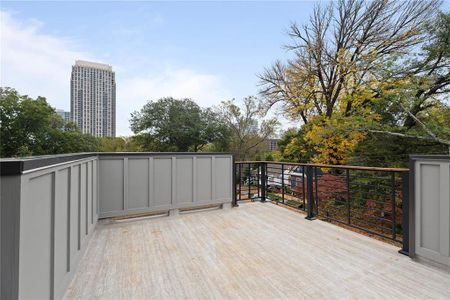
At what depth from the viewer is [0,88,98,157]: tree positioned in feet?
49.3

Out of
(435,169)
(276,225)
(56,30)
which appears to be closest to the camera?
(435,169)

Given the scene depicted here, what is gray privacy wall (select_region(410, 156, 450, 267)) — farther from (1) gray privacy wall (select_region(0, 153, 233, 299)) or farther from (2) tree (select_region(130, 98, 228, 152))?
(2) tree (select_region(130, 98, 228, 152))

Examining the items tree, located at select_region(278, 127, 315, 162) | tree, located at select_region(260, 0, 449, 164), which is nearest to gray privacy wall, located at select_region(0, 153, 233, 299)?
tree, located at select_region(260, 0, 449, 164)

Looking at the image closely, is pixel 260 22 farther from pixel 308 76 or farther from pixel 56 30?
pixel 56 30

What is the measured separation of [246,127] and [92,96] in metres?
13.6

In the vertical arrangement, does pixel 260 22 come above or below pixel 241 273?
above

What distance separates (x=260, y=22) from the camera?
22.7ft

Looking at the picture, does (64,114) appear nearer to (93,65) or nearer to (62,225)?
(93,65)

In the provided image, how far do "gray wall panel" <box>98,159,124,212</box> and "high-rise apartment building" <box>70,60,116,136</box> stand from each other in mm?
19374

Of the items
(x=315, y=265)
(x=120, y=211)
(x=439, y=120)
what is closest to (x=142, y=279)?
(x=315, y=265)

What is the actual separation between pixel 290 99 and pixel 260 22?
15.7 ft

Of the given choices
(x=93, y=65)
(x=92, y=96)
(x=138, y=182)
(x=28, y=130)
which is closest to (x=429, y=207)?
(x=138, y=182)

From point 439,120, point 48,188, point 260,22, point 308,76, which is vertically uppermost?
point 260,22

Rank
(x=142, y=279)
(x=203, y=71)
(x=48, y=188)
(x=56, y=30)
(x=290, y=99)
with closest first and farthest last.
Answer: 1. (x=48, y=188)
2. (x=142, y=279)
3. (x=56, y=30)
4. (x=203, y=71)
5. (x=290, y=99)
